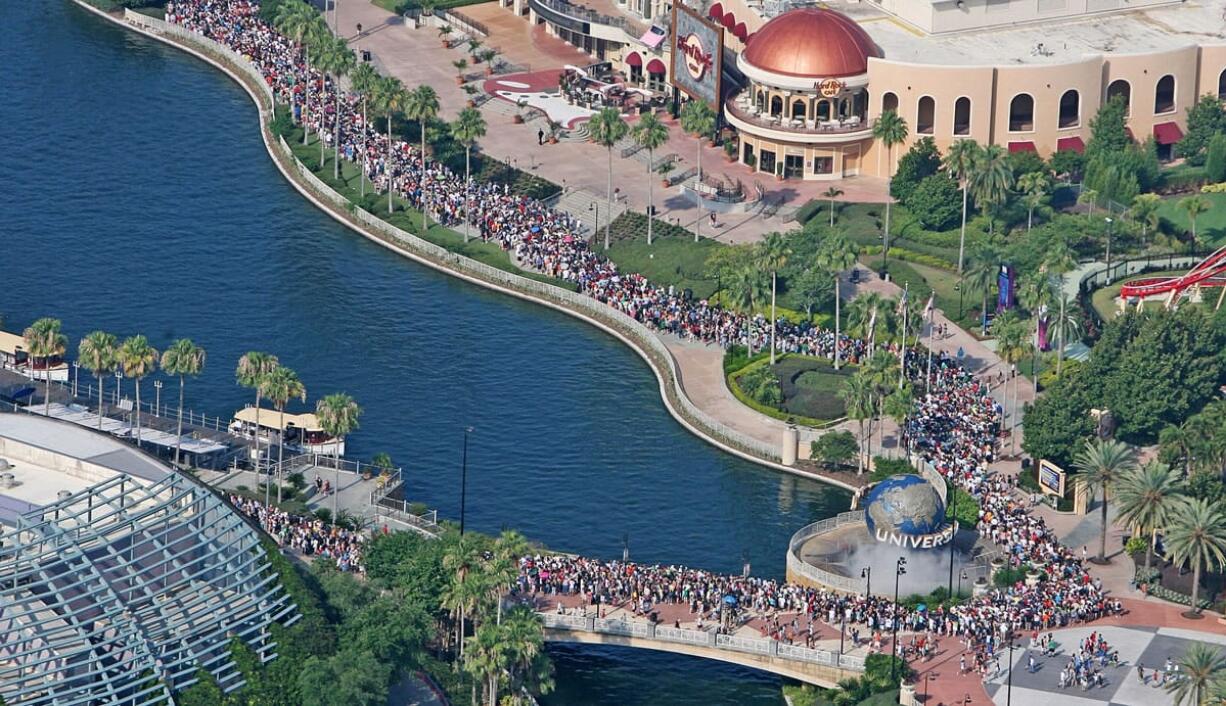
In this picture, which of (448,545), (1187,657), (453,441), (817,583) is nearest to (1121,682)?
(1187,657)

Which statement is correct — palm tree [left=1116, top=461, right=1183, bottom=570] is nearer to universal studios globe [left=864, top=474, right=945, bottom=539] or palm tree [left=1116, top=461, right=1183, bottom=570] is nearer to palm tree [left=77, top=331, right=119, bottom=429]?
universal studios globe [left=864, top=474, right=945, bottom=539]

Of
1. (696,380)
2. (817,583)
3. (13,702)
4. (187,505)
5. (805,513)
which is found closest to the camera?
(13,702)

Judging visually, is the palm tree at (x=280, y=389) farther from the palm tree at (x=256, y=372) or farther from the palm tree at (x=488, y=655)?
the palm tree at (x=488, y=655)

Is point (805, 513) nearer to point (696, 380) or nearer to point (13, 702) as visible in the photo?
point (696, 380)

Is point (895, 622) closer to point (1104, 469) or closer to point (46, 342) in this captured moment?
point (1104, 469)

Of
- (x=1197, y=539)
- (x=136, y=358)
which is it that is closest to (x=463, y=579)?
(x=136, y=358)
